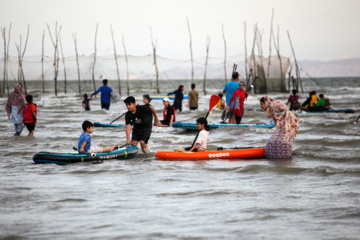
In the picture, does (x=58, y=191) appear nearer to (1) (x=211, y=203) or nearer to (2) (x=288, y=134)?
(1) (x=211, y=203)

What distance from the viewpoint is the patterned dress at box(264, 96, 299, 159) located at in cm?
859

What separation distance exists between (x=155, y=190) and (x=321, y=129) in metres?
9.17

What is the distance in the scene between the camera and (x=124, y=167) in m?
8.41

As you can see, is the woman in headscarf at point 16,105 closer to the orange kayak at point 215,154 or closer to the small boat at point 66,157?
the small boat at point 66,157

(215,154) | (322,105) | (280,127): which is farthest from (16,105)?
(322,105)

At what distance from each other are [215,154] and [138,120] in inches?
61.4

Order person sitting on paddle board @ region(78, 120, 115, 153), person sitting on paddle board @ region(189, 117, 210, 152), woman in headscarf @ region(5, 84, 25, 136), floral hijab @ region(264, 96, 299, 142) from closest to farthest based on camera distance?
person sitting on paddle board @ region(78, 120, 115, 153) → floral hijab @ region(264, 96, 299, 142) → person sitting on paddle board @ region(189, 117, 210, 152) → woman in headscarf @ region(5, 84, 25, 136)

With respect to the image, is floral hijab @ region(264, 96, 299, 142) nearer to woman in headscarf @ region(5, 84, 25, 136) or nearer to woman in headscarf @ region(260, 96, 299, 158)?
woman in headscarf @ region(260, 96, 299, 158)

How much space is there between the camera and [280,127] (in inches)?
343

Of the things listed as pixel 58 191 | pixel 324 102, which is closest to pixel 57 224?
pixel 58 191

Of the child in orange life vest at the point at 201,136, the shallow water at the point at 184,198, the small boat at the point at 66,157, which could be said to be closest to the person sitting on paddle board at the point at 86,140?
the small boat at the point at 66,157

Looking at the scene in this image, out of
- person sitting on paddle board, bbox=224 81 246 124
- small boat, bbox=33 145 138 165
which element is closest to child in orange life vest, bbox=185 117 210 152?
small boat, bbox=33 145 138 165

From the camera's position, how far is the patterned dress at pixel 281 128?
8.59m

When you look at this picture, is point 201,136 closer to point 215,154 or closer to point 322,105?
point 215,154
